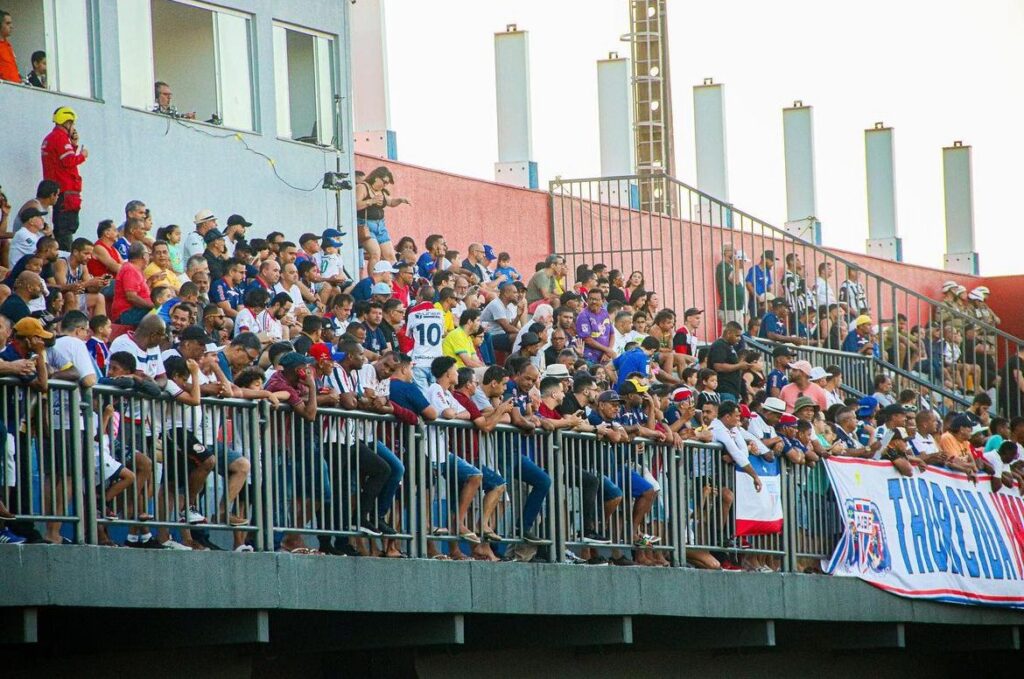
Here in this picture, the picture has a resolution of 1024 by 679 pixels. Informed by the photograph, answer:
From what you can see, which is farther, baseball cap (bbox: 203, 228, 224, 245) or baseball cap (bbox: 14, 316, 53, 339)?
baseball cap (bbox: 203, 228, 224, 245)

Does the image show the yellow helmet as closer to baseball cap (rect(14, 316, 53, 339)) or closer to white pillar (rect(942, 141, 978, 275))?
baseball cap (rect(14, 316, 53, 339))

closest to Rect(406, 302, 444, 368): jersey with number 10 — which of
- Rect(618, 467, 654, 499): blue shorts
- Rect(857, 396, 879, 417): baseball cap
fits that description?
Rect(618, 467, 654, 499): blue shorts

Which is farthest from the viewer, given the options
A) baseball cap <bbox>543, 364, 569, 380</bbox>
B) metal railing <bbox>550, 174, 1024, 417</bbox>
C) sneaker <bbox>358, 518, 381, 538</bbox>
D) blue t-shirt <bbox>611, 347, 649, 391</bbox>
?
metal railing <bbox>550, 174, 1024, 417</bbox>

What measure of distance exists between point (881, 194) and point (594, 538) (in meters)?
25.5

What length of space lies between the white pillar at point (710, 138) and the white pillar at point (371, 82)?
13.3 m

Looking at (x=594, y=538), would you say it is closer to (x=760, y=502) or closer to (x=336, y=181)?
(x=760, y=502)

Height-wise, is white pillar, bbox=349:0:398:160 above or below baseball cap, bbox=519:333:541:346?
above

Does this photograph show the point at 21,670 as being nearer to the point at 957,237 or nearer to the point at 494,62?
the point at 494,62

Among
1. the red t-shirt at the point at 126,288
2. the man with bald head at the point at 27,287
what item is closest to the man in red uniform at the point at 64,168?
the red t-shirt at the point at 126,288

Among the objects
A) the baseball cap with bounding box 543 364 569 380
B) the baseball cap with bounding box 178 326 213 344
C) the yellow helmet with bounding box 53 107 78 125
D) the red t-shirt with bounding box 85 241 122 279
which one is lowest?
the baseball cap with bounding box 543 364 569 380

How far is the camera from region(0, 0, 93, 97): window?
16.7 metres

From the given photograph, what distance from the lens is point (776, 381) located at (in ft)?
63.6

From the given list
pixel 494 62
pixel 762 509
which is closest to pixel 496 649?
pixel 762 509

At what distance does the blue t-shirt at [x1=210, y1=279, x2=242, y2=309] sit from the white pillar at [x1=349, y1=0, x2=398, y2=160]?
863cm
